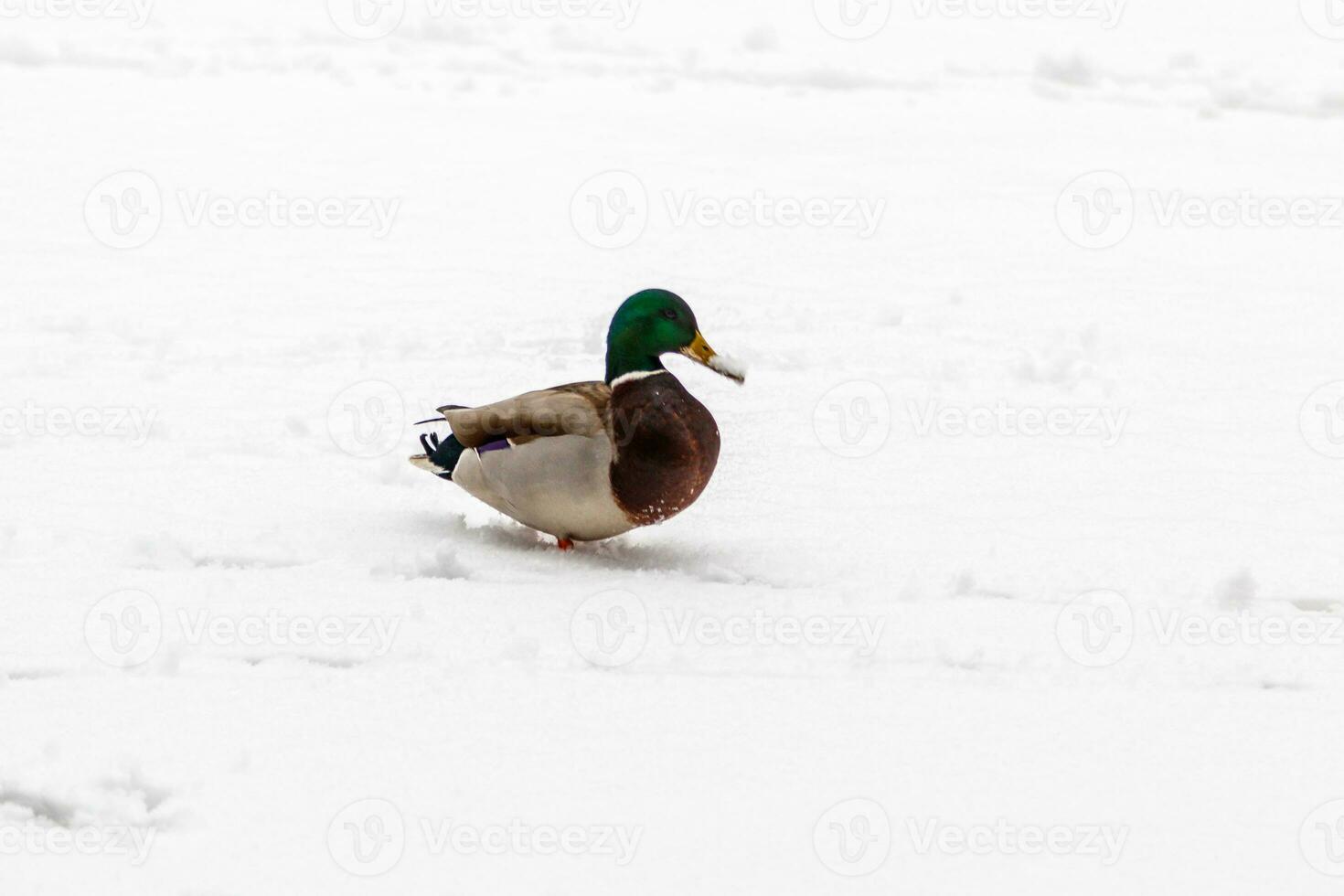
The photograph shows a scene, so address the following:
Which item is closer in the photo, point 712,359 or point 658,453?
point 658,453

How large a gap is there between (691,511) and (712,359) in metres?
0.74

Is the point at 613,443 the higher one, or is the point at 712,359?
the point at 712,359

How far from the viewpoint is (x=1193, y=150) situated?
10547 millimetres

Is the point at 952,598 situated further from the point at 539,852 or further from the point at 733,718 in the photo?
the point at 539,852

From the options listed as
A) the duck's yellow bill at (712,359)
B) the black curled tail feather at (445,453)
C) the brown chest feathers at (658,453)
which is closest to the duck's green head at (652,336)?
the duck's yellow bill at (712,359)

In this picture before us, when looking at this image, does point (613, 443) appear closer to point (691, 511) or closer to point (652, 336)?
point (652, 336)

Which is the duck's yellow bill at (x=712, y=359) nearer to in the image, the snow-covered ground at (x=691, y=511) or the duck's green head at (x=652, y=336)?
the duck's green head at (x=652, y=336)

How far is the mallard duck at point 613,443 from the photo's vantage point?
164 inches

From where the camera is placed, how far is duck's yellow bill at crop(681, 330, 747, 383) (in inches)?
172

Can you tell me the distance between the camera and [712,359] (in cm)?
439

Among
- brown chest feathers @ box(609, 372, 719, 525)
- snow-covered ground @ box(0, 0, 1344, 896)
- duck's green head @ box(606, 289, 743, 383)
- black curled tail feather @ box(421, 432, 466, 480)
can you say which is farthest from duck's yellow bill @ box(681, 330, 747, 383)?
→ black curled tail feather @ box(421, 432, 466, 480)

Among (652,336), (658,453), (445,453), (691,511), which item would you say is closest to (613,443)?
(658,453)

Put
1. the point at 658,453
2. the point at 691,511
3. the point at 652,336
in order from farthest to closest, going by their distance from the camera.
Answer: the point at 691,511 < the point at 652,336 < the point at 658,453

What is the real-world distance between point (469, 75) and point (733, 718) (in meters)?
9.80
